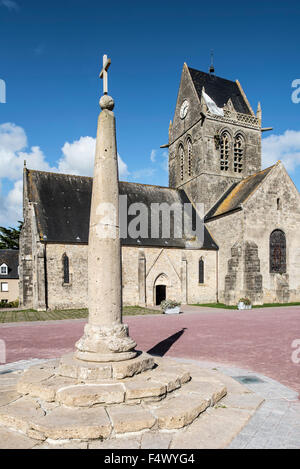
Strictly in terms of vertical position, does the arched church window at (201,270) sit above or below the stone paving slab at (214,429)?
above

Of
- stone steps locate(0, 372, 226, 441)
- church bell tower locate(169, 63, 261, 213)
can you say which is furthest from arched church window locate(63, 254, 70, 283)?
stone steps locate(0, 372, 226, 441)

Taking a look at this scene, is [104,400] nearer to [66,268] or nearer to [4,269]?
[66,268]

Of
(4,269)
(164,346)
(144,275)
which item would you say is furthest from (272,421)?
(4,269)

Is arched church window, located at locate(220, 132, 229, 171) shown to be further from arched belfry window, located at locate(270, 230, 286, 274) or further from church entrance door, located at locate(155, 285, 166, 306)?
church entrance door, located at locate(155, 285, 166, 306)

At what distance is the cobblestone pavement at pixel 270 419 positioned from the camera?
3.79m

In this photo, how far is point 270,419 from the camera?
4.46 metres

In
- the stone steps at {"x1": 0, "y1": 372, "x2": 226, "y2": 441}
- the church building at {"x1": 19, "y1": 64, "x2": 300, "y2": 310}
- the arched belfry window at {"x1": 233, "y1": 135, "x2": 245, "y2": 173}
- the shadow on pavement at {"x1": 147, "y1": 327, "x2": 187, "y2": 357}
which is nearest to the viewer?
the stone steps at {"x1": 0, "y1": 372, "x2": 226, "y2": 441}

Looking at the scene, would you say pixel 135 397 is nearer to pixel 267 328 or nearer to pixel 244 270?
pixel 267 328

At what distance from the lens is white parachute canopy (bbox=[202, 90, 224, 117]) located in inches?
1194

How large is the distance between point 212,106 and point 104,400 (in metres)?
30.6

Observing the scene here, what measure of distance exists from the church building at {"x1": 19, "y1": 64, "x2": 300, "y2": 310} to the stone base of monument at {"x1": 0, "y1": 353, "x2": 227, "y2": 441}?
17609 millimetres

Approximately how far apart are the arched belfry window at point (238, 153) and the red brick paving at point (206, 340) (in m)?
18.7

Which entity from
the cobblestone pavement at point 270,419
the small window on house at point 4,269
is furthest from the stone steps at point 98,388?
the small window on house at point 4,269

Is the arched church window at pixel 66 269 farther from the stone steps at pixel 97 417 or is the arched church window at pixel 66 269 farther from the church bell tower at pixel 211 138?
the stone steps at pixel 97 417
